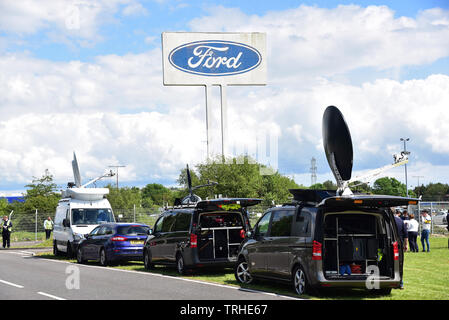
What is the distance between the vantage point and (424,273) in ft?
59.0

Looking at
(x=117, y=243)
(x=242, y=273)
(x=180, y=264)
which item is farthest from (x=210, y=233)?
(x=117, y=243)

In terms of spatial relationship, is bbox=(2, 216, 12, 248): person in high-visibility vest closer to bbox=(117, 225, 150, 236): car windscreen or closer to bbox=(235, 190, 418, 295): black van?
bbox=(117, 225, 150, 236): car windscreen

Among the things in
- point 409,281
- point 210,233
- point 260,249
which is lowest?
point 409,281

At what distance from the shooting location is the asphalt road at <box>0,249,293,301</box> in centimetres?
1321

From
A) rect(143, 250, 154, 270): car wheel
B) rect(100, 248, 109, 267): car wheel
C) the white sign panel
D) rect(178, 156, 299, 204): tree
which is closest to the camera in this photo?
rect(143, 250, 154, 270): car wheel

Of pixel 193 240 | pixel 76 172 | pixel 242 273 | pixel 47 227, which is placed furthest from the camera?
pixel 47 227

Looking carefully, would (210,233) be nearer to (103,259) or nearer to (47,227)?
(103,259)

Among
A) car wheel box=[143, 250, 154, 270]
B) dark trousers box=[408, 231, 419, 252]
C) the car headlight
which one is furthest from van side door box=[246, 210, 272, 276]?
the car headlight

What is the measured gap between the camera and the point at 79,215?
92.3 feet

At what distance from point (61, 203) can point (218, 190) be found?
21.2m

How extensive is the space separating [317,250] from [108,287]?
510 centimetres

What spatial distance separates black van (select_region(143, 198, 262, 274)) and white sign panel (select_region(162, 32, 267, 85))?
29.5 m

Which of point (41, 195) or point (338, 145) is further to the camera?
point (41, 195)
